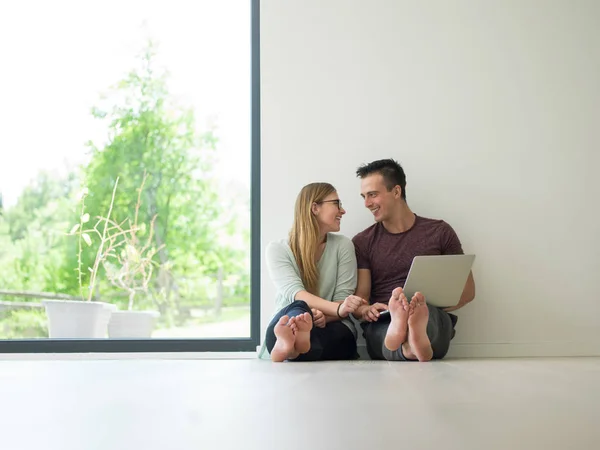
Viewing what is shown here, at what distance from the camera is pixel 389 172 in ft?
12.1

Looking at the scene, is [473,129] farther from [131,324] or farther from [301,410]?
[301,410]

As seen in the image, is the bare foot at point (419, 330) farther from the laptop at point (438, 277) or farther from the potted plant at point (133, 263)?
the potted plant at point (133, 263)

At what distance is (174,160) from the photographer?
4809 millimetres

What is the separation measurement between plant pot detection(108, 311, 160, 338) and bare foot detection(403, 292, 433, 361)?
1.99m

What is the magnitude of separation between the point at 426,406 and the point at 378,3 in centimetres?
297

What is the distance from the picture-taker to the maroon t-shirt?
3566mm

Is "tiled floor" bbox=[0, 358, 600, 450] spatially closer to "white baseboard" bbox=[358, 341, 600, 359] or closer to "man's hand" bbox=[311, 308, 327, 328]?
"man's hand" bbox=[311, 308, 327, 328]

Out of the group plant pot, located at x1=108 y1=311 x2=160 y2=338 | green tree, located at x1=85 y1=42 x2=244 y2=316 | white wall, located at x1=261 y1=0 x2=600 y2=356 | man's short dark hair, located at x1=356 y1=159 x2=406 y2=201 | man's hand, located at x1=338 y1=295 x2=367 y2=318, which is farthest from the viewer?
green tree, located at x1=85 y1=42 x2=244 y2=316

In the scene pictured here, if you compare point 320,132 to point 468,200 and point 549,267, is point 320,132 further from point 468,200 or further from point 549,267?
point 549,267

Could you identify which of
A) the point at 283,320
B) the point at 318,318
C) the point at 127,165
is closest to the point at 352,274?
the point at 318,318

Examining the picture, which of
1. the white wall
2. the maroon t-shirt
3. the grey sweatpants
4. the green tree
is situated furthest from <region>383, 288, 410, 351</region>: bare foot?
the green tree

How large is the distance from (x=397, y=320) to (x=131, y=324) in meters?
2.09

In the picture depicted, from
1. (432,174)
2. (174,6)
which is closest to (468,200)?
(432,174)

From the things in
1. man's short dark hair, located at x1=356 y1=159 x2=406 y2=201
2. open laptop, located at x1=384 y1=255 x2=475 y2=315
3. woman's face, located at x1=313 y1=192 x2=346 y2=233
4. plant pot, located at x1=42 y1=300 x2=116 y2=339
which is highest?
man's short dark hair, located at x1=356 y1=159 x2=406 y2=201
